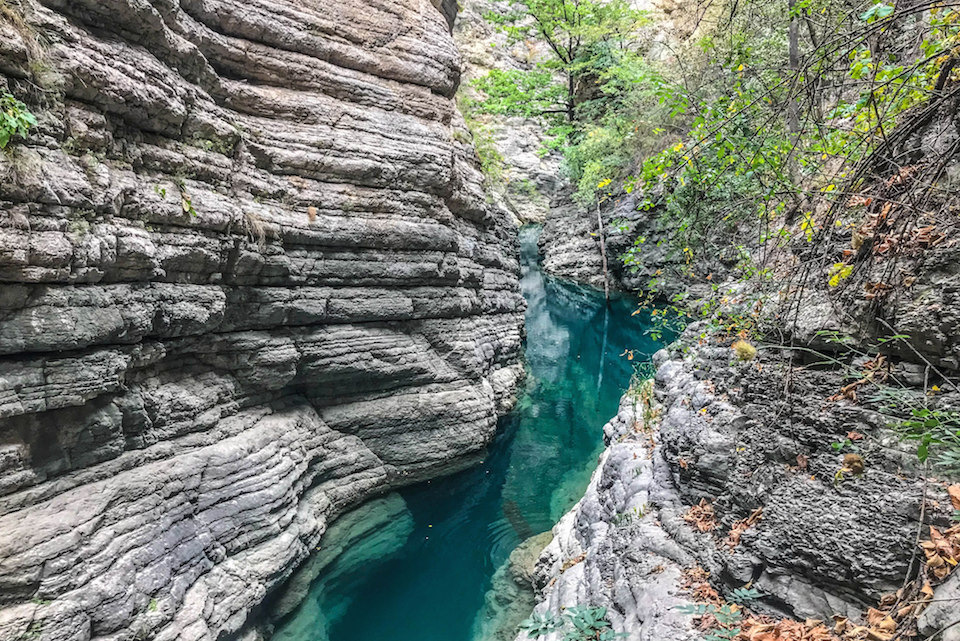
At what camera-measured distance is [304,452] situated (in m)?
7.82

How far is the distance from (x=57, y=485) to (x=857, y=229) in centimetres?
764

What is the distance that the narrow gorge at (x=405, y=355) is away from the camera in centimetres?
320

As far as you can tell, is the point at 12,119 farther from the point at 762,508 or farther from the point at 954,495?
the point at 954,495

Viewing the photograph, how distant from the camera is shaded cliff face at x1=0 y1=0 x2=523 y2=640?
4.64 m

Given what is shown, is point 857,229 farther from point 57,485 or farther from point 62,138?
point 57,485

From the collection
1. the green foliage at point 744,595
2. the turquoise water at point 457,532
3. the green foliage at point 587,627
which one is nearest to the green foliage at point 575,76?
the turquoise water at point 457,532

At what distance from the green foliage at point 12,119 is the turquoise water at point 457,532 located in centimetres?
655

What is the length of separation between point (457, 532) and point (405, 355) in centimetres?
359

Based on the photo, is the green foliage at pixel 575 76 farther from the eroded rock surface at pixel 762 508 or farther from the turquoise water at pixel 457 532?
the eroded rock surface at pixel 762 508

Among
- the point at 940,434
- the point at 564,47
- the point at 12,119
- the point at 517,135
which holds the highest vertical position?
the point at 517,135

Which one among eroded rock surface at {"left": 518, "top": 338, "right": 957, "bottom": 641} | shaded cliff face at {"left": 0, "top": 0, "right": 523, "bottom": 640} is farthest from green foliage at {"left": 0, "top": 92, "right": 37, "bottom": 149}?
eroded rock surface at {"left": 518, "top": 338, "right": 957, "bottom": 641}

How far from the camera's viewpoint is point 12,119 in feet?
13.8

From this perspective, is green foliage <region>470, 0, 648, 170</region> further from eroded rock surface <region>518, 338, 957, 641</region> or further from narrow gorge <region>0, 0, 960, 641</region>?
eroded rock surface <region>518, 338, 957, 641</region>

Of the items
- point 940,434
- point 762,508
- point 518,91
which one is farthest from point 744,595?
point 518,91
